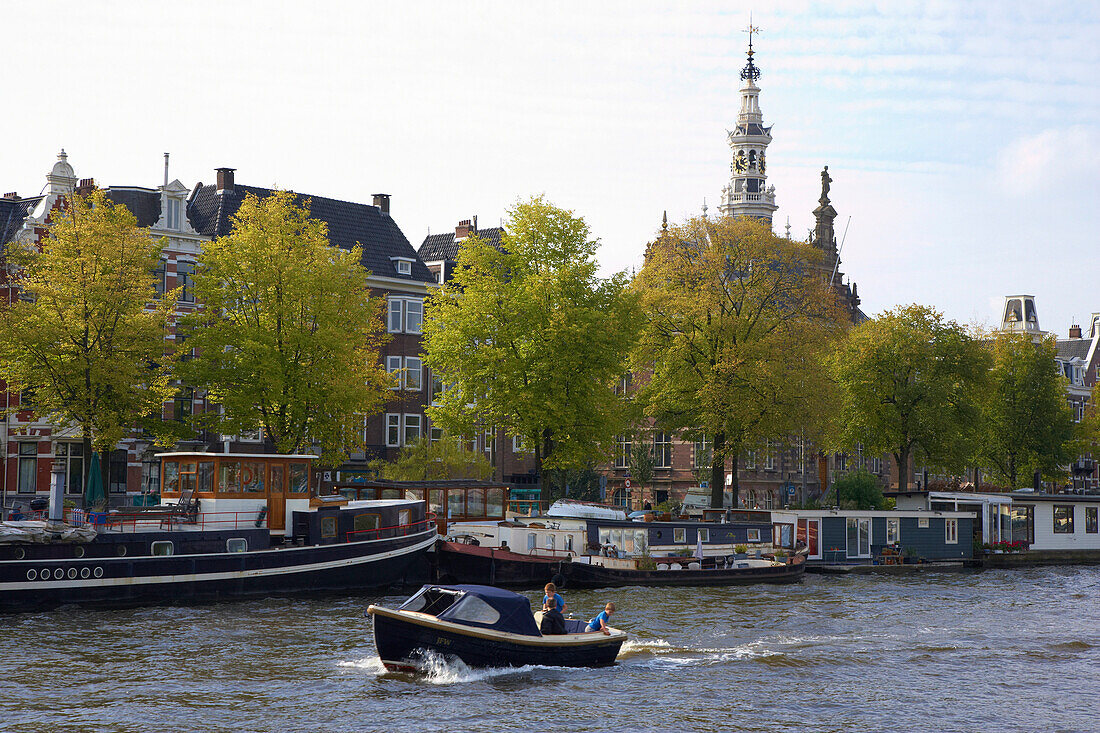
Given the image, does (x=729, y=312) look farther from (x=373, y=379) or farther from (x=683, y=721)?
(x=683, y=721)

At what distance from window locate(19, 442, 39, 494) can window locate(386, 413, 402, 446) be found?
1972 centimetres

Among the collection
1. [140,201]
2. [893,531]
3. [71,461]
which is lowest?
[893,531]

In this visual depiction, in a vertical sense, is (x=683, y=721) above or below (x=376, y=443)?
below

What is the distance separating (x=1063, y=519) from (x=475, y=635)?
53.4 metres

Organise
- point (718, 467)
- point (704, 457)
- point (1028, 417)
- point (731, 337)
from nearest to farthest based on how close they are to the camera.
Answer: point (731, 337), point (718, 467), point (704, 457), point (1028, 417)

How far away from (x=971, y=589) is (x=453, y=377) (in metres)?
24.8

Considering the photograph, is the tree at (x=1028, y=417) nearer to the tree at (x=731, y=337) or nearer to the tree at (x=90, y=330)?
the tree at (x=731, y=337)

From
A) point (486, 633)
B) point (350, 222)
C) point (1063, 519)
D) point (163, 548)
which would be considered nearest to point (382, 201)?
point (350, 222)

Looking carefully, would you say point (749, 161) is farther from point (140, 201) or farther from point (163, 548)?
point (163, 548)

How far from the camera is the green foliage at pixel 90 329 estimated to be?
155 ft

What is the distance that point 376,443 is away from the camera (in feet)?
231

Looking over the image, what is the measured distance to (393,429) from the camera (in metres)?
71.6

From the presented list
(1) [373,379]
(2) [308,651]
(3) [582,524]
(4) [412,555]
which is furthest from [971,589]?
(2) [308,651]

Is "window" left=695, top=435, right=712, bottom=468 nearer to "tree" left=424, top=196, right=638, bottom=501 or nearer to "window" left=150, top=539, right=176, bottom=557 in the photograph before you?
"tree" left=424, top=196, right=638, bottom=501
